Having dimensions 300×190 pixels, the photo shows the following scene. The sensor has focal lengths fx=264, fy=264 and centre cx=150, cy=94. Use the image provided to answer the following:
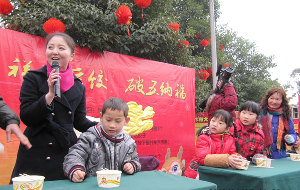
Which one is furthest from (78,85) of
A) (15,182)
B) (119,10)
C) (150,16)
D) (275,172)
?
(150,16)

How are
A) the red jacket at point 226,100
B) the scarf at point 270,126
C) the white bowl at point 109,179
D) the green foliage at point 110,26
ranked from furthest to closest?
the green foliage at point 110,26 < the scarf at point 270,126 < the red jacket at point 226,100 < the white bowl at point 109,179

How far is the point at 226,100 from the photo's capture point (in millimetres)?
2887

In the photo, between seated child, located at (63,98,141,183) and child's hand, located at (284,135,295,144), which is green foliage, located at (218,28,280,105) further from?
seated child, located at (63,98,141,183)

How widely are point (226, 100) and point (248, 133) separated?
1.69ft

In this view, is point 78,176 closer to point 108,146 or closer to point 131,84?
point 108,146

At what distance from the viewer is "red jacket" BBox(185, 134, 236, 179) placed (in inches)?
87.0

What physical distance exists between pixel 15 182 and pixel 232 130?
1919 millimetres

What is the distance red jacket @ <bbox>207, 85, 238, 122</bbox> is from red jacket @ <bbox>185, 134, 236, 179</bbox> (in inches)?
23.8

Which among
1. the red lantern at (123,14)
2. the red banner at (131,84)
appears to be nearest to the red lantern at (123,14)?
the red lantern at (123,14)

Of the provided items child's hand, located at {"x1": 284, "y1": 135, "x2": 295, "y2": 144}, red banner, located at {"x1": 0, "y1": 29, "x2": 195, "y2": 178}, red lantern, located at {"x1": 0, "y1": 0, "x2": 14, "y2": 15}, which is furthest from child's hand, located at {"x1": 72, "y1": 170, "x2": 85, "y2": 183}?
red lantern, located at {"x1": 0, "y1": 0, "x2": 14, "y2": 15}

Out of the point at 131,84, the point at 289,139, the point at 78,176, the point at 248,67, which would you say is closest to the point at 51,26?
the point at 131,84

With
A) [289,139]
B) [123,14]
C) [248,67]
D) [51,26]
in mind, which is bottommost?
[289,139]

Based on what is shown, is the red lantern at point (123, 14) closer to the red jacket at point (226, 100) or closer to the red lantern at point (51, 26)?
the red lantern at point (51, 26)

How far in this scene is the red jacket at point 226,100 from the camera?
2.87 m
